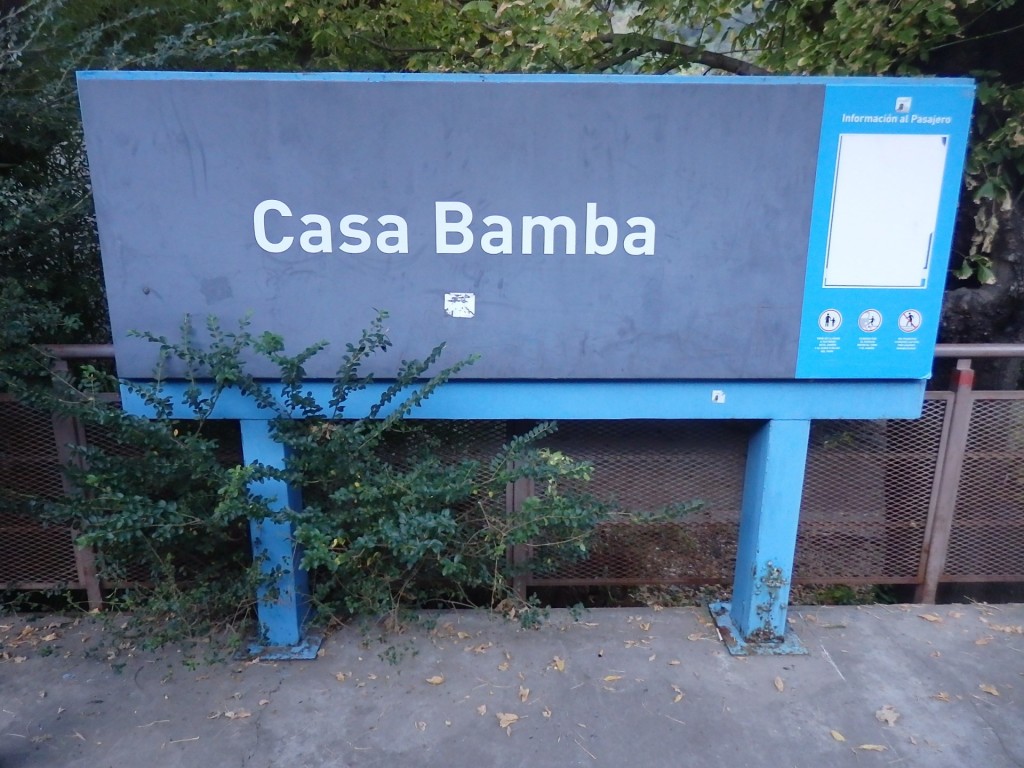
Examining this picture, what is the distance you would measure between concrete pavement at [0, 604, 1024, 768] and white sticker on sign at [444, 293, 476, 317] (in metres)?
1.35

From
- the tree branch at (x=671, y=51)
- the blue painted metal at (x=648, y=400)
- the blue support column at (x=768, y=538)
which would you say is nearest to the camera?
the blue painted metal at (x=648, y=400)

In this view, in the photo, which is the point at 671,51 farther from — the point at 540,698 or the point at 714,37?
the point at 540,698

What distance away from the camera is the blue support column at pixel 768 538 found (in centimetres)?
283

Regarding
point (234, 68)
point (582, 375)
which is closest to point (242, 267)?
point (582, 375)

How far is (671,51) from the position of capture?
17.4ft

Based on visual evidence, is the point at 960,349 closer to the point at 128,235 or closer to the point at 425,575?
the point at 425,575

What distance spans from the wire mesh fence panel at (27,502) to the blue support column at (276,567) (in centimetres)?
105

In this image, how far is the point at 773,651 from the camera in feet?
9.88

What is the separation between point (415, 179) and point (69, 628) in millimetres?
2629

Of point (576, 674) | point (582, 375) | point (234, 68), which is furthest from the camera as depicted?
point (234, 68)

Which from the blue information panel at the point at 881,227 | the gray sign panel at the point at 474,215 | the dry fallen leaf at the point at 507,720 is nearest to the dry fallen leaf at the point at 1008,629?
the blue information panel at the point at 881,227

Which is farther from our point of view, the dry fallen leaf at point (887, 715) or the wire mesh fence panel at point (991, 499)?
the wire mesh fence panel at point (991, 499)

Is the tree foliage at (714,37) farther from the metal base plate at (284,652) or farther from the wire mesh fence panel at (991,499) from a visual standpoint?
the metal base plate at (284,652)

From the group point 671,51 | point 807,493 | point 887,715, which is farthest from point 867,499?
point 671,51
